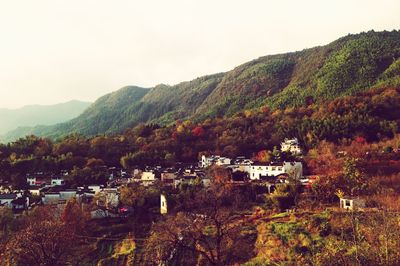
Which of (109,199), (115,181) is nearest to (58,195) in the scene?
(109,199)

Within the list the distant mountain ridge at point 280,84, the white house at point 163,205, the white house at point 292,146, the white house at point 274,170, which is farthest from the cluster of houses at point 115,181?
the distant mountain ridge at point 280,84

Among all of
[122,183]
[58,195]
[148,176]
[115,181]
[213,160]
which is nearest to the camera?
[58,195]

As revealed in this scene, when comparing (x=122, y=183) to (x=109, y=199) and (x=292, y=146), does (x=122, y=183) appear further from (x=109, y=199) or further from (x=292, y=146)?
(x=292, y=146)

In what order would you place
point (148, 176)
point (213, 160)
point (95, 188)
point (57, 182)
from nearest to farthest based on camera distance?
point (95, 188)
point (57, 182)
point (148, 176)
point (213, 160)

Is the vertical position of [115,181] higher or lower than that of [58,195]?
higher

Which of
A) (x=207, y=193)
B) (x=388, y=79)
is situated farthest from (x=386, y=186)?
(x=388, y=79)

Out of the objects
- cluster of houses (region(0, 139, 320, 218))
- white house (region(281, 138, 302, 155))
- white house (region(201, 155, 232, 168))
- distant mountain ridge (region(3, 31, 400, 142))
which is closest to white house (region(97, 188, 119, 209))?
cluster of houses (region(0, 139, 320, 218))

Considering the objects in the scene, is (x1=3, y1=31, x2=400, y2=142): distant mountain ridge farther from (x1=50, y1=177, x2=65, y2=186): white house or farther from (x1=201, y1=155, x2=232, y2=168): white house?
(x1=50, y1=177, x2=65, y2=186): white house
